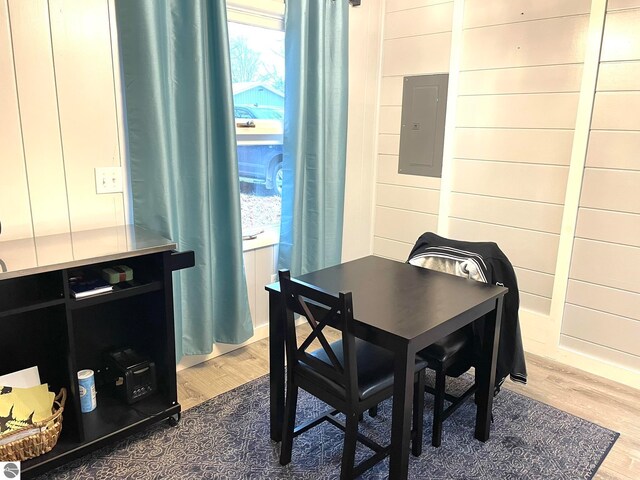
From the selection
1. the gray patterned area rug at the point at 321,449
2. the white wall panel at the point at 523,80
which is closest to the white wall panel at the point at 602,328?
the gray patterned area rug at the point at 321,449

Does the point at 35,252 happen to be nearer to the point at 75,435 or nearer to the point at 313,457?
the point at 75,435

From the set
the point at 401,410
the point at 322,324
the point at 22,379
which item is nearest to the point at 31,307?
the point at 22,379

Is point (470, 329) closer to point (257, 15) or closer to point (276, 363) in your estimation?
point (276, 363)

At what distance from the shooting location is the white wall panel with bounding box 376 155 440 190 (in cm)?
339

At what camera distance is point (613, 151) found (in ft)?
8.53

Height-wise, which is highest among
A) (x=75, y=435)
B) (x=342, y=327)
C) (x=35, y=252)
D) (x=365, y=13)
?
(x=365, y=13)

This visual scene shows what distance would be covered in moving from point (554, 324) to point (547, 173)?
2.99ft

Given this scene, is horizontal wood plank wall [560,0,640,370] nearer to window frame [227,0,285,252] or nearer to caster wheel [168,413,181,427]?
window frame [227,0,285,252]

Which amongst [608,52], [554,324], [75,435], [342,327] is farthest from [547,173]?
[75,435]

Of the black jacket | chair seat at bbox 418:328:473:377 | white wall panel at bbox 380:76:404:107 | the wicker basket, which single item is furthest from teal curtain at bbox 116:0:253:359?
white wall panel at bbox 380:76:404:107

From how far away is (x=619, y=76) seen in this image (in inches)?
99.7

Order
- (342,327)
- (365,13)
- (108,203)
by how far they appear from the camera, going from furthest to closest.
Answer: (365,13) < (108,203) < (342,327)

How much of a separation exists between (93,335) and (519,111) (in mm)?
2660

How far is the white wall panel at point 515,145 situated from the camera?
2.80 m
